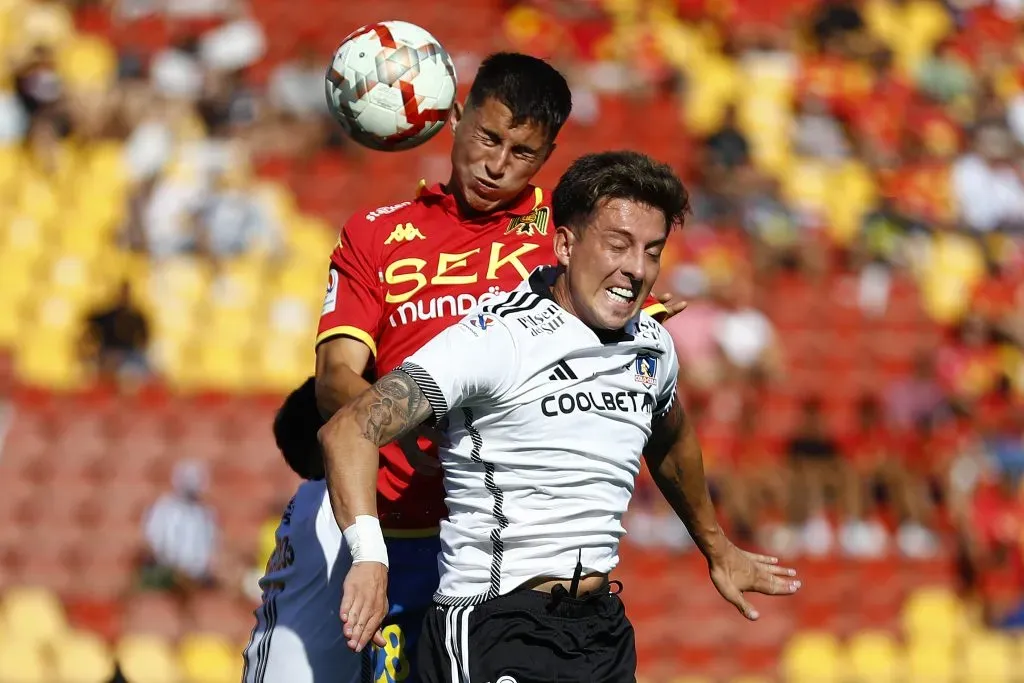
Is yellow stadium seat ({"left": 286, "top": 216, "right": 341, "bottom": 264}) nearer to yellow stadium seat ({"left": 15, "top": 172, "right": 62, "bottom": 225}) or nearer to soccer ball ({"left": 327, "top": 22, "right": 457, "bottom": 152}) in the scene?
yellow stadium seat ({"left": 15, "top": 172, "right": 62, "bottom": 225})

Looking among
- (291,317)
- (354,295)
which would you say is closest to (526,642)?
(354,295)

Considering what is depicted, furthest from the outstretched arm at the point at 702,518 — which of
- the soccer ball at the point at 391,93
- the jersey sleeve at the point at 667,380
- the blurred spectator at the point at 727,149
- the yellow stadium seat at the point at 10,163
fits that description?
the yellow stadium seat at the point at 10,163

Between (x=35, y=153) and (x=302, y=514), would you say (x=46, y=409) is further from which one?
(x=302, y=514)

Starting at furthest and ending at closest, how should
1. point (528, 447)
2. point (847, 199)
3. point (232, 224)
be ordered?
point (847, 199), point (232, 224), point (528, 447)

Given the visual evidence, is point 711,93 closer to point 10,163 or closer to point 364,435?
point 10,163

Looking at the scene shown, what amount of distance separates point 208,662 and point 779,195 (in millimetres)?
7776

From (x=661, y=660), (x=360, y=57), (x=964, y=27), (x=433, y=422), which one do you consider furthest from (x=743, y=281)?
(x=433, y=422)

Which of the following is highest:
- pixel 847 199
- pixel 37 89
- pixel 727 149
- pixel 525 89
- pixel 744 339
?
pixel 37 89

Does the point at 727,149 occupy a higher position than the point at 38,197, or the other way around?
the point at 727,149

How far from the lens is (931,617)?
12.3 meters

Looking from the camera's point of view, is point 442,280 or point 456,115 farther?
point 456,115

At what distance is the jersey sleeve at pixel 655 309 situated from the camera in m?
5.00

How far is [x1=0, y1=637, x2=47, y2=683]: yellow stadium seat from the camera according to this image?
34.7 feet

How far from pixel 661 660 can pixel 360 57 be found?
724cm
